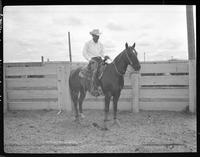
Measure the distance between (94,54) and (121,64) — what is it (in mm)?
330

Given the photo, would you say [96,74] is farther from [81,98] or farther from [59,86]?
[59,86]

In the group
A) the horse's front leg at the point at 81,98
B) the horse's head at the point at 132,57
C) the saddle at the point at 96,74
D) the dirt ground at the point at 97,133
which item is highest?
the horse's head at the point at 132,57

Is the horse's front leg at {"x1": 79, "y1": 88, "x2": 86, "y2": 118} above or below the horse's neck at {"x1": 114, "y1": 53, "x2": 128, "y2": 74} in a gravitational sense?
below

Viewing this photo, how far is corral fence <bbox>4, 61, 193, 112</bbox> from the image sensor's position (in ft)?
8.39

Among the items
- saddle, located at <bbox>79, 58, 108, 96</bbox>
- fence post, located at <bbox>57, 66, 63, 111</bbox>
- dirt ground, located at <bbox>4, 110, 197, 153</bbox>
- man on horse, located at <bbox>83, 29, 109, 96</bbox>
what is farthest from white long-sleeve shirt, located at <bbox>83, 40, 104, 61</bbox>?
dirt ground, located at <bbox>4, 110, 197, 153</bbox>

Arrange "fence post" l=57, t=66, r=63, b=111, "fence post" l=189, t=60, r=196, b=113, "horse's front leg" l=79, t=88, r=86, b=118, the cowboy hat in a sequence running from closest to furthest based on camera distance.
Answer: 1. the cowboy hat
2. "fence post" l=189, t=60, r=196, b=113
3. "horse's front leg" l=79, t=88, r=86, b=118
4. "fence post" l=57, t=66, r=63, b=111

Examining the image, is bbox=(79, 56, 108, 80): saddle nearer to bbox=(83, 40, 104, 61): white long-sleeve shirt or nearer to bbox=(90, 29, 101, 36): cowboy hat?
bbox=(83, 40, 104, 61): white long-sleeve shirt

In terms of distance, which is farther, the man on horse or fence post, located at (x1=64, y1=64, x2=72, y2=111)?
fence post, located at (x1=64, y1=64, x2=72, y2=111)

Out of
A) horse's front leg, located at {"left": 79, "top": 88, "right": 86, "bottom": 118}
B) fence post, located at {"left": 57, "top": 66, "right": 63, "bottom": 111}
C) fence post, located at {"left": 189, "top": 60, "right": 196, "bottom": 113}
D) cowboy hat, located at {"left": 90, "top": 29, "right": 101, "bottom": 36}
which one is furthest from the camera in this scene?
fence post, located at {"left": 57, "top": 66, "right": 63, "bottom": 111}

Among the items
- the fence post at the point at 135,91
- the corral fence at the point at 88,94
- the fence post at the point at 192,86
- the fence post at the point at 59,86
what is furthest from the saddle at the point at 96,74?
the fence post at the point at 192,86

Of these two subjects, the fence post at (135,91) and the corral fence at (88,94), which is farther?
the fence post at (135,91)

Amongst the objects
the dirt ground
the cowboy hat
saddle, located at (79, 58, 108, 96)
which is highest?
the cowboy hat

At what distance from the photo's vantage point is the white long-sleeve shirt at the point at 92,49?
8.02 feet

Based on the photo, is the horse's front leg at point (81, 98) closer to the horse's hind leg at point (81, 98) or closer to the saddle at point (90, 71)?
the horse's hind leg at point (81, 98)
